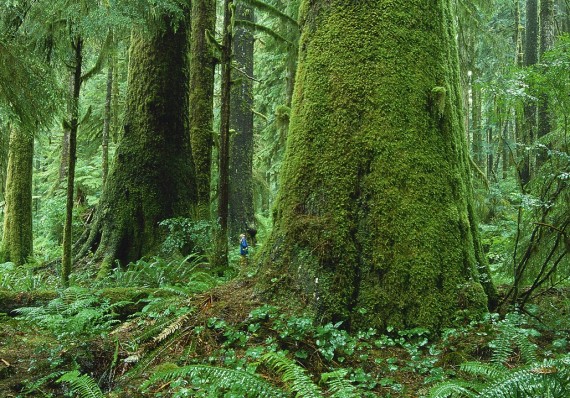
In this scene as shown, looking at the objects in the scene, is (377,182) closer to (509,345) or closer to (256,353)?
(509,345)

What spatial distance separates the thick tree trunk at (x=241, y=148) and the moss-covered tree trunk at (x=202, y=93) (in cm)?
270

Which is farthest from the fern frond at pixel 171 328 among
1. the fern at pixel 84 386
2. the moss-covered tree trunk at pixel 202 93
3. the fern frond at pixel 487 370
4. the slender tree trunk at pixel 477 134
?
the slender tree trunk at pixel 477 134

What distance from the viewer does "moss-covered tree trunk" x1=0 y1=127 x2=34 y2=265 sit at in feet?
35.8

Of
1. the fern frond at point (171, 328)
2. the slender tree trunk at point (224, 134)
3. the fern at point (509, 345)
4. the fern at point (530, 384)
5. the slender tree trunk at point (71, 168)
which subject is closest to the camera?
the fern at point (530, 384)

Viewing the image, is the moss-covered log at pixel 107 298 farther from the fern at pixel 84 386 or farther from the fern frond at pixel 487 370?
the fern frond at pixel 487 370

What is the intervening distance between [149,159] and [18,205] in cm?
520

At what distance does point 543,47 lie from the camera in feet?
37.0

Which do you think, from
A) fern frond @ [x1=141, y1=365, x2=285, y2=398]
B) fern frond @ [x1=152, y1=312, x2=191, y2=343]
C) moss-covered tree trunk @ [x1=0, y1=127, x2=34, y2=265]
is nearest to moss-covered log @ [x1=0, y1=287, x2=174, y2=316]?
fern frond @ [x1=152, y1=312, x2=191, y2=343]

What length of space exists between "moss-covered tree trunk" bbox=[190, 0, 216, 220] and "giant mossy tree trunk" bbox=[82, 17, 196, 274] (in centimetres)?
75

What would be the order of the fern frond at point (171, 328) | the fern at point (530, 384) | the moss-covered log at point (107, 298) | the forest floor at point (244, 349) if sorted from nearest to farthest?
1. the fern at point (530, 384)
2. the forest floor at point (244, 349)
3. the fern frond at point (171, 328)
4. the moss-covered log at point (107, 298)

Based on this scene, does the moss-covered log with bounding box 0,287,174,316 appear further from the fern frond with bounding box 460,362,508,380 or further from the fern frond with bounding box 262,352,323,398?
the fern frond with bounding box 460,362,508,380

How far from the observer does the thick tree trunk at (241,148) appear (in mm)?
12477

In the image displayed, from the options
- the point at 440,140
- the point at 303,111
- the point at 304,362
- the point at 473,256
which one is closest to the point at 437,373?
the point at 304,362

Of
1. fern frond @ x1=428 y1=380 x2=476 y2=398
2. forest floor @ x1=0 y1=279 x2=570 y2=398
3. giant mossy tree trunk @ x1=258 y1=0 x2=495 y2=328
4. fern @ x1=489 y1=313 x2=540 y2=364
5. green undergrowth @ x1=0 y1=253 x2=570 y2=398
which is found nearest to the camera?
fern frond @ x1=428 y1=380 x2=476 y2=398
